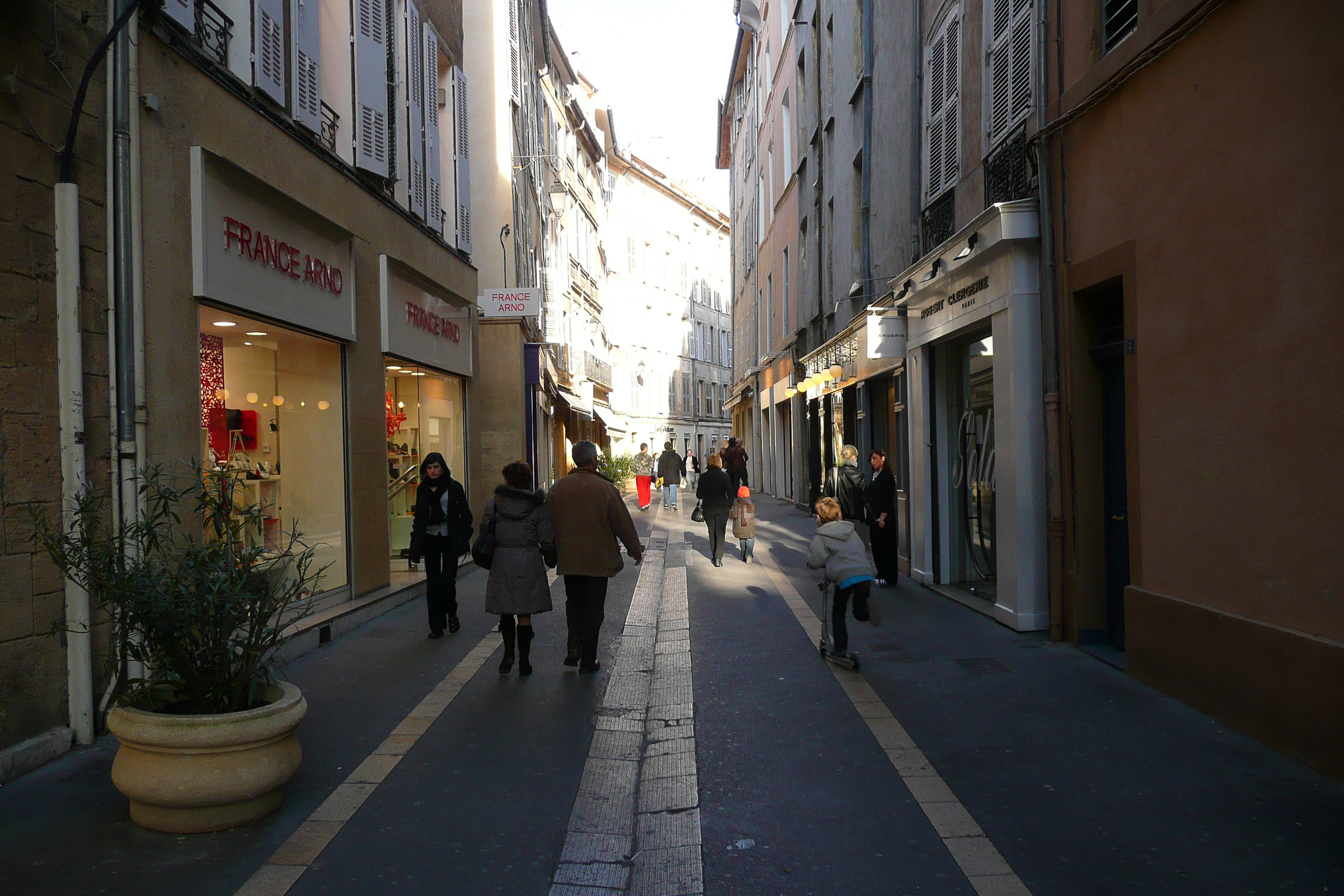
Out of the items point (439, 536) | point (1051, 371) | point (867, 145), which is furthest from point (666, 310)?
point (1051, 371)

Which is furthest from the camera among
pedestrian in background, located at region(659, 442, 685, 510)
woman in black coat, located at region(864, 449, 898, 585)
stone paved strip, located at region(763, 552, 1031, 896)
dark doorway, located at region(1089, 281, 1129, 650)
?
pedestrian in background, located at region(659, 442, 685, 510)

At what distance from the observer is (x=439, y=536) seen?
923 centimetres

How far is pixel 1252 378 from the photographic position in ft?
18.3

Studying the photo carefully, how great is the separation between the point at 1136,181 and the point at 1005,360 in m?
2.38

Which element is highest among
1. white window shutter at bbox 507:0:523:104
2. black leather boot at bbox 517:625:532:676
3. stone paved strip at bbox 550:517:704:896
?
white window shutter at bbox 507:0:523:104

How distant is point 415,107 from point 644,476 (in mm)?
17174

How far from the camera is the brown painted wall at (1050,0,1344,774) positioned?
501 cm

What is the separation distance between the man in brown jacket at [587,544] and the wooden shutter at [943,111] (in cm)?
593

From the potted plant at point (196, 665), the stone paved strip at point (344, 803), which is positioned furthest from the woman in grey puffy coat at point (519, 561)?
the potted plant at point (196, 665)

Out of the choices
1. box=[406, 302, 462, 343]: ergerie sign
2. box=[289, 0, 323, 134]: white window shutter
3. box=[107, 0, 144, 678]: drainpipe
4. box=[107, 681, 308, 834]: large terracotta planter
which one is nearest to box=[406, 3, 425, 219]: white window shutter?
box=[406, 302, 462, 343]: ergerie sign

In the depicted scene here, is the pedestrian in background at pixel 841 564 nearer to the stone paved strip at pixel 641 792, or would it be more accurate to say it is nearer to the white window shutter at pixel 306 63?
the stone paved strip at pixel 641 792

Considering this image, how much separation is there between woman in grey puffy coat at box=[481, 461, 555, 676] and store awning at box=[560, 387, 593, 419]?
19172mm

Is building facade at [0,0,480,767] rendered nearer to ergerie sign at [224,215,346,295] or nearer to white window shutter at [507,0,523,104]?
ergerie sign at [224,215,346,295]

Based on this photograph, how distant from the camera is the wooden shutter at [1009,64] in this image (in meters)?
9.01
